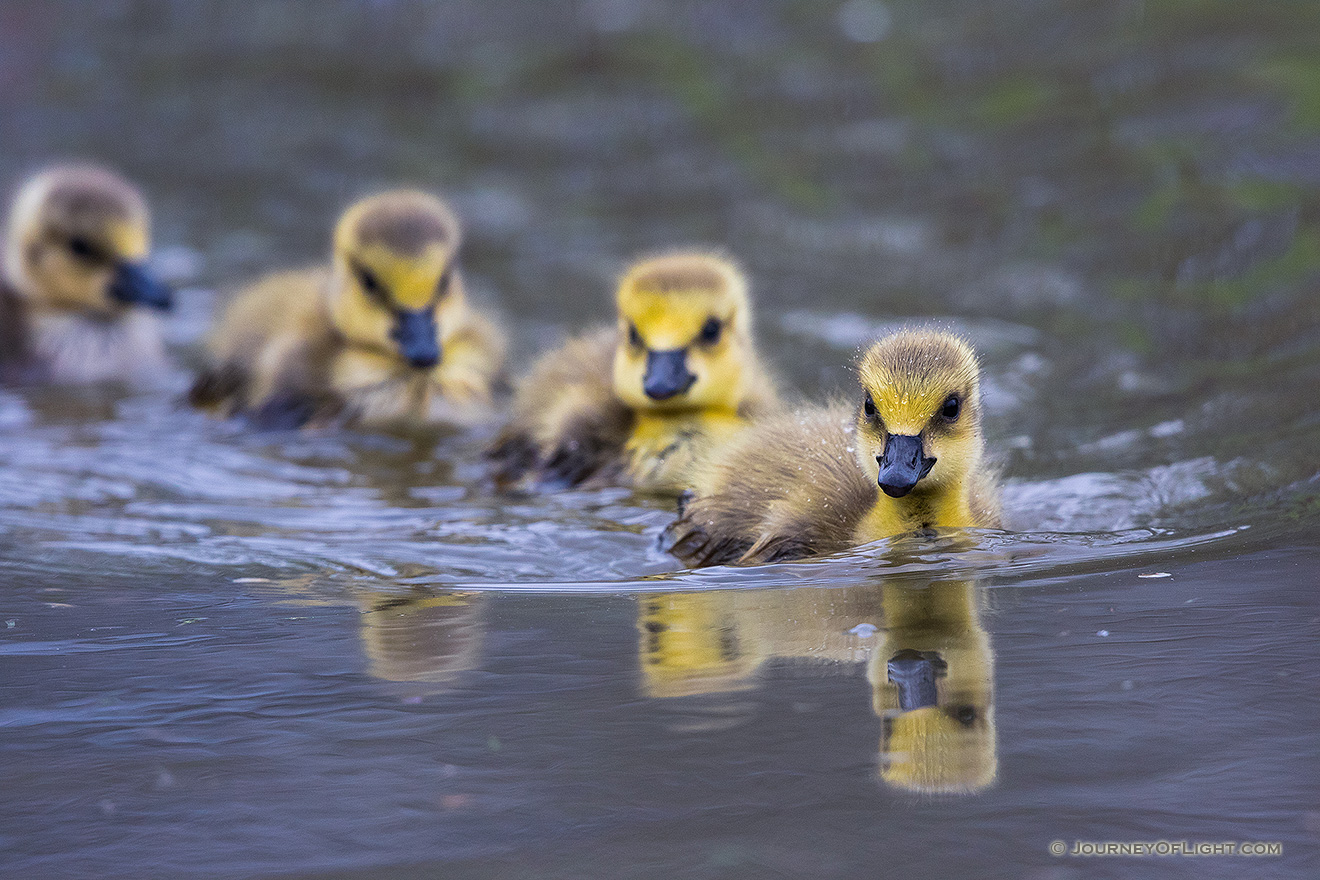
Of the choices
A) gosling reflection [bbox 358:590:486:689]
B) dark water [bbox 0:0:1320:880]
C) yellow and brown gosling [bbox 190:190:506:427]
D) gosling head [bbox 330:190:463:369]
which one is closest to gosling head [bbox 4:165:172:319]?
dark water [bbox 0:0:1320:880]

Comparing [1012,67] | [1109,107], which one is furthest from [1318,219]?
[1012,67]

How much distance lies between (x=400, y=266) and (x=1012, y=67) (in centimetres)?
608

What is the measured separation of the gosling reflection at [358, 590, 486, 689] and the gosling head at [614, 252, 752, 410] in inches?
58.9

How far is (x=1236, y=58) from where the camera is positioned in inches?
387

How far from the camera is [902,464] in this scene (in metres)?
3.78

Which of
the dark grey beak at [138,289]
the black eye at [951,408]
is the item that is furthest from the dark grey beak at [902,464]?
the dark grey beak at [138,289]

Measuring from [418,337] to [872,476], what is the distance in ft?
8.54

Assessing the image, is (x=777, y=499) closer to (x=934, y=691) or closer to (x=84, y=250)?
(x=934, y=691)

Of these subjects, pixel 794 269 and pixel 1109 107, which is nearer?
pixel 794 269

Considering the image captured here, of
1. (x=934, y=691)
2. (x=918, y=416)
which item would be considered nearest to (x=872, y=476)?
(x=918, y=416)

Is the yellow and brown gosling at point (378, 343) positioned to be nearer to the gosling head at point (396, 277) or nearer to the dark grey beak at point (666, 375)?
the gosling head at point (396, 277)

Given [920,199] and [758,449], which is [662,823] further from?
[920,199]

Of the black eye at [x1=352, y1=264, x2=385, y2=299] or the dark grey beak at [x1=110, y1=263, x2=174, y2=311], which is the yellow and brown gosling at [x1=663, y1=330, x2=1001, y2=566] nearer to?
the black eye at [x1=352, y1=264, x2=385, y2=299]

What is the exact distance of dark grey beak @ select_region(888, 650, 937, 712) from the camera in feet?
9.16
